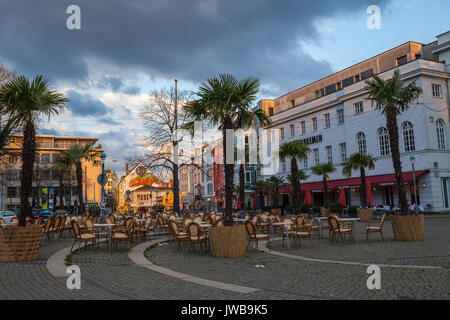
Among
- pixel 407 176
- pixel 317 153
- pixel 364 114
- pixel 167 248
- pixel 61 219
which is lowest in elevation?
pixel 167 248

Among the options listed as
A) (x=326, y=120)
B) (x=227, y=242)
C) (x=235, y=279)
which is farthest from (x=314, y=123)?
(x=235, y=279)

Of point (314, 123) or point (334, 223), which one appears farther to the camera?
point (314, 123)

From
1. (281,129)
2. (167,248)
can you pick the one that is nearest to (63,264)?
(167,248)

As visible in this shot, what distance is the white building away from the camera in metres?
30.1

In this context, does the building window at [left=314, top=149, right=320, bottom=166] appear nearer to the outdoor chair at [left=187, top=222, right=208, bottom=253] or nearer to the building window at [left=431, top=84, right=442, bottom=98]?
the building window at [left=431, top=84, right=442, bottom=98]

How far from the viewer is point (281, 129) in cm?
4947

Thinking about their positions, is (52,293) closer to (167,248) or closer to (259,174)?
(167,248)

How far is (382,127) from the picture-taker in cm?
3416

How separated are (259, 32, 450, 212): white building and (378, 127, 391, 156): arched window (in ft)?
0.28

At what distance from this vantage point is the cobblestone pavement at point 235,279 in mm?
5621

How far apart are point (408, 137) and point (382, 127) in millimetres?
2985

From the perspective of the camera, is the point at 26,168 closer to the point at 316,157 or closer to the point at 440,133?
the point at 440,133

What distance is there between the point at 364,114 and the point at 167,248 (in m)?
29.1
